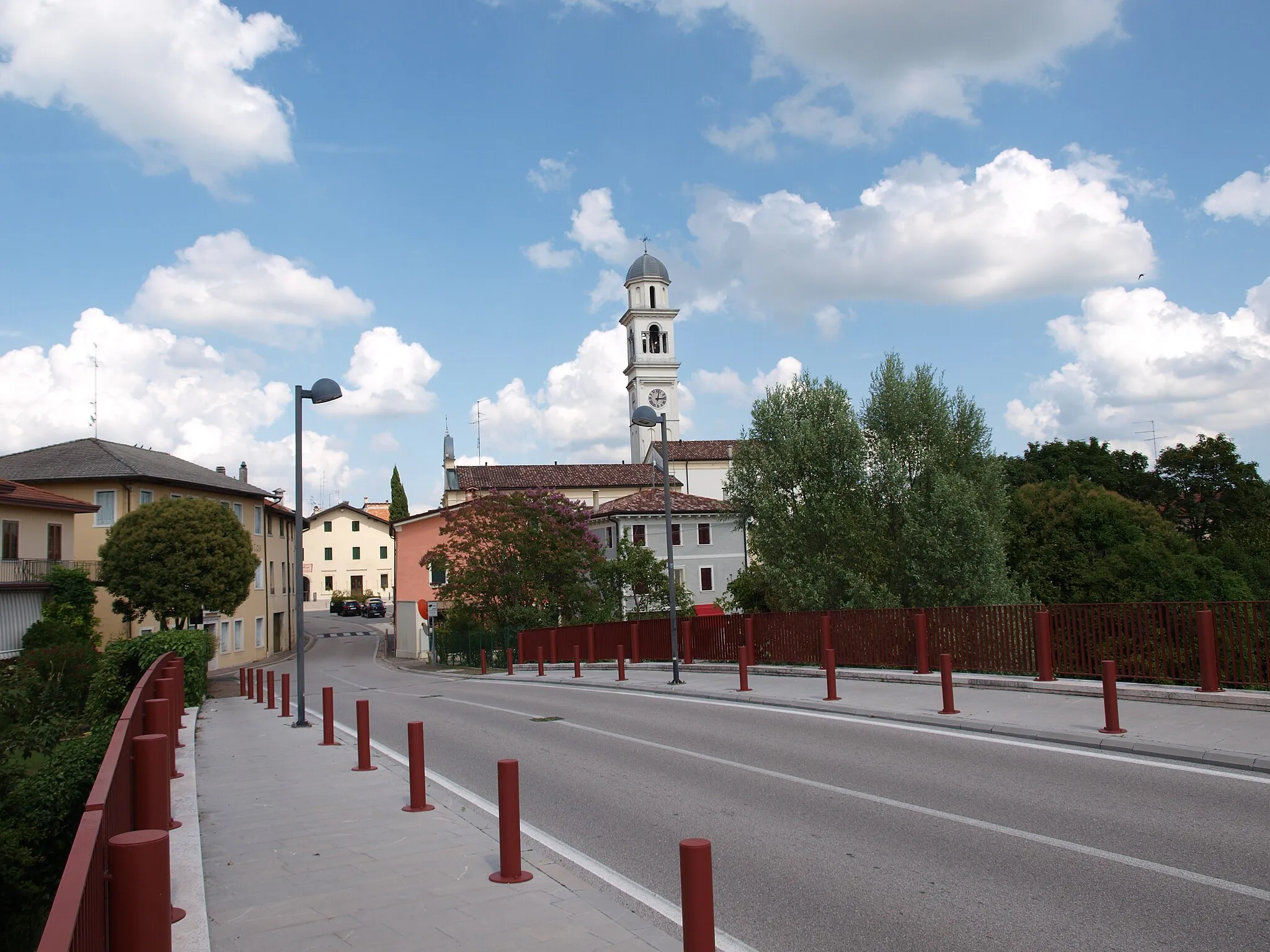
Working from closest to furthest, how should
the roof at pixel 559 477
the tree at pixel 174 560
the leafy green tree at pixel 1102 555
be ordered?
1. the tree at pixel 174 560
2. the leafy green tree at pixel 1102 555
3. the roof at pixel 559 477

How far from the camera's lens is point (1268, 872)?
603cm

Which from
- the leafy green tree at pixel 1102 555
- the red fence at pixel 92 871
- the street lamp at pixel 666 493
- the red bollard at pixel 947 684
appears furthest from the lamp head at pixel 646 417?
the leafy green tree at pixel 1102 555

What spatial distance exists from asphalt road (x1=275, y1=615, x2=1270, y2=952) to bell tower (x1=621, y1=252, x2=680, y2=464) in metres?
74.1

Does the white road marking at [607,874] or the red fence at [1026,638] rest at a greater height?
the red fence at [1026,638]

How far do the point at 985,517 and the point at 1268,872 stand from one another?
2599 cm

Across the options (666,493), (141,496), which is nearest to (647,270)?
(141,496)

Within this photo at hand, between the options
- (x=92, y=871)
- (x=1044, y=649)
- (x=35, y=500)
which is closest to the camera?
(x=92, y=871)

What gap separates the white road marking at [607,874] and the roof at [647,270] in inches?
3214

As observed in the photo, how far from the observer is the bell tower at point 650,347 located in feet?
286

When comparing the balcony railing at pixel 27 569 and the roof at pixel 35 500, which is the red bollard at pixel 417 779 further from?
the roof at pixel 35 500

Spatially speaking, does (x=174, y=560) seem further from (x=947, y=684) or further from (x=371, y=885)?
(x=371, y=885)

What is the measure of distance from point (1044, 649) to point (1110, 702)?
4.47m

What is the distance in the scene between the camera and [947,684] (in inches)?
522

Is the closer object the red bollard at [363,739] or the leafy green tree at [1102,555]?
the red bollard at [363,739]
